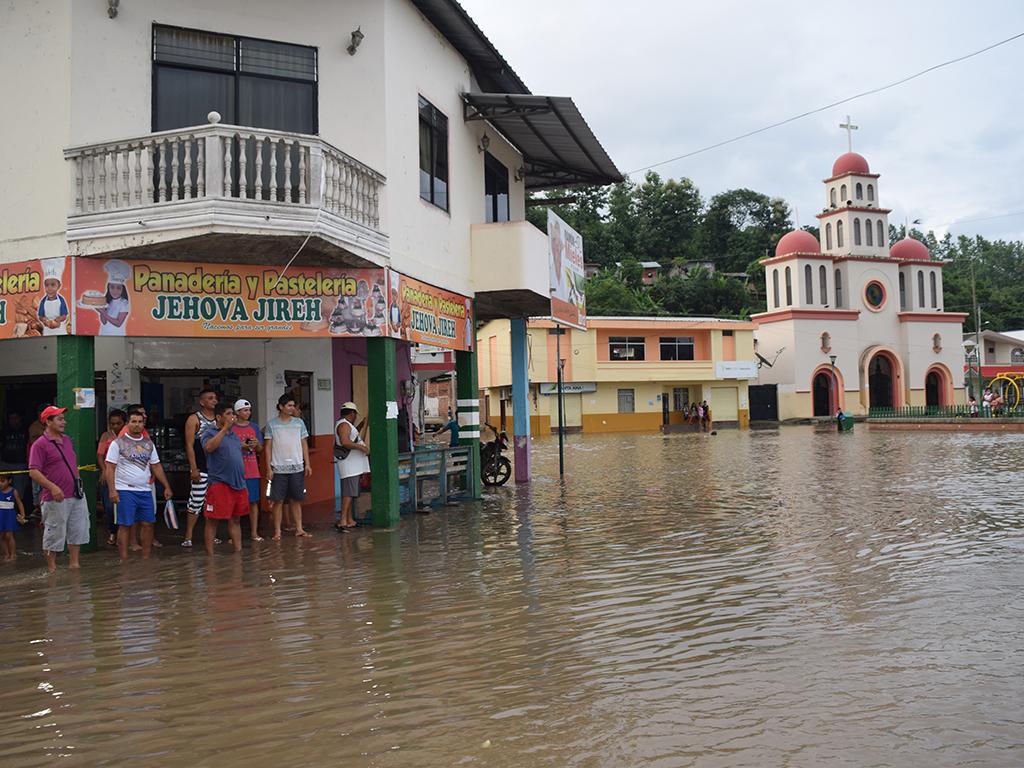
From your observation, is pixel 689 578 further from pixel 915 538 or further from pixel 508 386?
pixel 508 386

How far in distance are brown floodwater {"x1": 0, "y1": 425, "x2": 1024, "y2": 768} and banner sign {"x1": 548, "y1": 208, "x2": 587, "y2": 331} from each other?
600 cm

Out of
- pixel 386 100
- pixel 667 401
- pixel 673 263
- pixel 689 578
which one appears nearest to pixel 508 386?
pixel 667 401

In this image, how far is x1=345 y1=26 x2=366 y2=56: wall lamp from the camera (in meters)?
11.7

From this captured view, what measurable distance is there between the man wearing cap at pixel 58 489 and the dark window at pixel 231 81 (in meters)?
4.22

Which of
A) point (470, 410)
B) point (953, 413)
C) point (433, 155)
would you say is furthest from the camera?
point (953, 413)

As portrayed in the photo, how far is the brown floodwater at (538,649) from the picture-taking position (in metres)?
4.28

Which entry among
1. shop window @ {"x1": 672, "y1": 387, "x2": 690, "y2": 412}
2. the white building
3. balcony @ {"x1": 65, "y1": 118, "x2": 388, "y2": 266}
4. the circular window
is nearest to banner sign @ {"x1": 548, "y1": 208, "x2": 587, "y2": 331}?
the white building

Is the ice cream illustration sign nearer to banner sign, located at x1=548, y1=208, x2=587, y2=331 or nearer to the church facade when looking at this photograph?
banner sign, located at x1=548, y1=208, x2=587, y2=331

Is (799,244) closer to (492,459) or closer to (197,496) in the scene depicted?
(492,459)

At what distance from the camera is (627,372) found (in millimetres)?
52438

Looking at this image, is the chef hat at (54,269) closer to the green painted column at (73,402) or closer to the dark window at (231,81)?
the green painted column at (73,402)

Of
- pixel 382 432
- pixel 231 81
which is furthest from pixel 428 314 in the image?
pixel 231 81

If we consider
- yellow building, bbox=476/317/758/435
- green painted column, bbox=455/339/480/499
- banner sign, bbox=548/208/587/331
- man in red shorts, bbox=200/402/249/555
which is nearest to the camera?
man in red shorts, bbox=200/402/249/555

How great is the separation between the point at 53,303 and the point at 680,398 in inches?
1889
